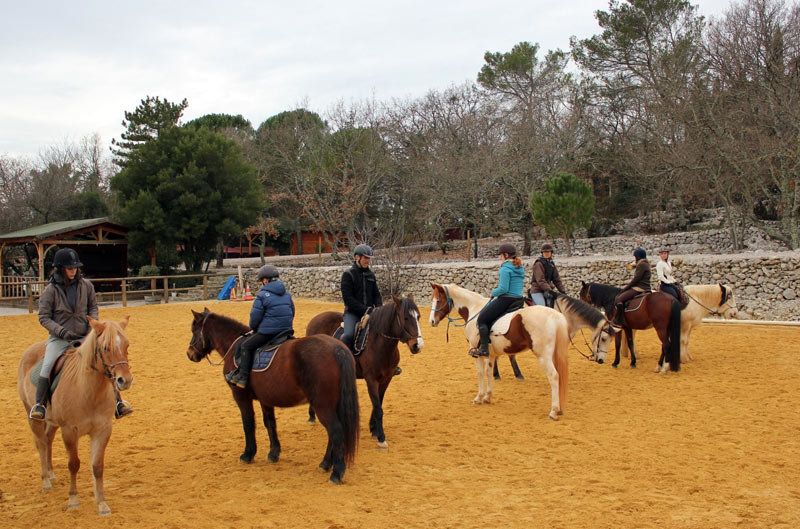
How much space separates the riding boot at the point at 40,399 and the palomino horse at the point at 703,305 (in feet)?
29.2

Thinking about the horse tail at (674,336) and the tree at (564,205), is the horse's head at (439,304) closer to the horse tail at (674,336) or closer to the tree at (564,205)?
the horse tail at (674,336)

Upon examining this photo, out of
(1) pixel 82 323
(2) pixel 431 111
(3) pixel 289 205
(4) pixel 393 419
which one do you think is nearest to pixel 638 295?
(4) pixel 393 419

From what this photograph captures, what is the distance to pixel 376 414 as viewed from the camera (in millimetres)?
5707

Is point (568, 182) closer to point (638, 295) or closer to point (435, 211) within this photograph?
point (435, 211)

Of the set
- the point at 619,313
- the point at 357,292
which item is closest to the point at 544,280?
the point at 619,313

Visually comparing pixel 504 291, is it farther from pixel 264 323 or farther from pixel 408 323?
pixel 264 323

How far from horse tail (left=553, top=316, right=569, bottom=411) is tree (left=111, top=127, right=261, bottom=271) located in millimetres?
21503

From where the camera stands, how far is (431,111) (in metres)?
33.0

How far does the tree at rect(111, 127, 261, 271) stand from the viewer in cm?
2477

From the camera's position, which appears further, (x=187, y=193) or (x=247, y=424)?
(x=187, y=193)

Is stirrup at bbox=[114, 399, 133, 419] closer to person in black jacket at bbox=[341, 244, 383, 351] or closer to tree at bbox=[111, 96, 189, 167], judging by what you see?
person in black jacket at bbox=[341, 244, 383, 351]

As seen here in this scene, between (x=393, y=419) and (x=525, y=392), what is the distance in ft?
7.04

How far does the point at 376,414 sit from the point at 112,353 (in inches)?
102

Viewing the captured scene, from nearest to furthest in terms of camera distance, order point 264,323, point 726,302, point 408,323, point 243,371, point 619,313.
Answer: point 243,371 → point 264,323 → point 408,323 → point 619,313 → point 726,302
